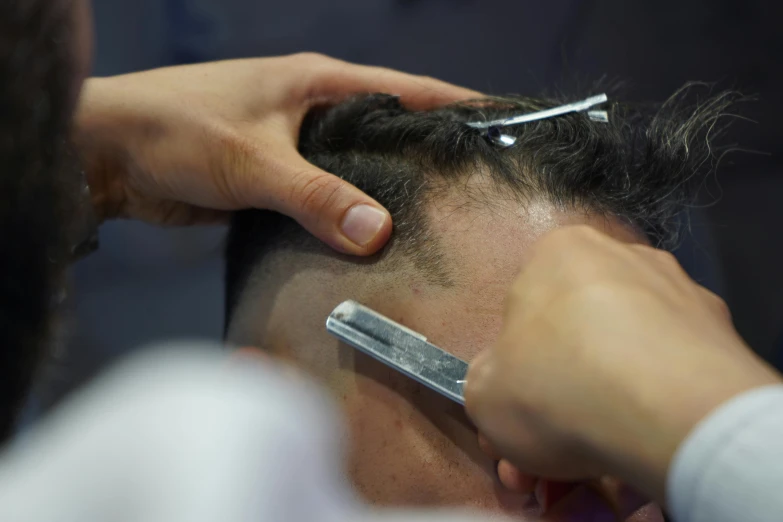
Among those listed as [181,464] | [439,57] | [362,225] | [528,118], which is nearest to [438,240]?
[362,225]

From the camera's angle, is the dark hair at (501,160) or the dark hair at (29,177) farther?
the dark hair at (501,160)

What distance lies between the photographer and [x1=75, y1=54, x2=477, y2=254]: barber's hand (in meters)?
0.85

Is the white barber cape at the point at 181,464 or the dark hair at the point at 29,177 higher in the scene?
the dark hair at the point at 29,177

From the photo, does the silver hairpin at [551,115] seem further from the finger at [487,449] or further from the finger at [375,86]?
the finger at [487,449]

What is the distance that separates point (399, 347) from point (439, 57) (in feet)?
3.04

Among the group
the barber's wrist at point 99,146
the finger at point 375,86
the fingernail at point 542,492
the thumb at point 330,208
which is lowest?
the barber's wrist at point 99,146

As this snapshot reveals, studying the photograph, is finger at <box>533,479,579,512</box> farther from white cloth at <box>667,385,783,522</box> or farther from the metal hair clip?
the metal hair clip

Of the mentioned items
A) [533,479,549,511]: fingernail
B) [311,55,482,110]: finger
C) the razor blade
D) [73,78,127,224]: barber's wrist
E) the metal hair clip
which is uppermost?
the metal hair clip

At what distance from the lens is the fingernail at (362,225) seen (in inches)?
28.7

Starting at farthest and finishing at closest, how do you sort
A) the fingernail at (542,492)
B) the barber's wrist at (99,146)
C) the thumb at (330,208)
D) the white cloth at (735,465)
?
the barber's wrist at (99,146), the thumb at (330,208), the fingernail at (542,492), the white cloth at (735,465)

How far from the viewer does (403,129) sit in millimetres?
824

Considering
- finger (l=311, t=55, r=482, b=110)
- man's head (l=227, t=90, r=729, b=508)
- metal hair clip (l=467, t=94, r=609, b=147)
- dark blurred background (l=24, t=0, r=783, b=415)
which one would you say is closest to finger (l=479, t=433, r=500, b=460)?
man's head (l=227, t=90, r=729, b=508)

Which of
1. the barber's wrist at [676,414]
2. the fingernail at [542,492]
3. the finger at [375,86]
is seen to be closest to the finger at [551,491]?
the fingernail at [542,492]

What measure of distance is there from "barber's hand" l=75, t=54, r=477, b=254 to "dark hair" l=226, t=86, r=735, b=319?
56mm
